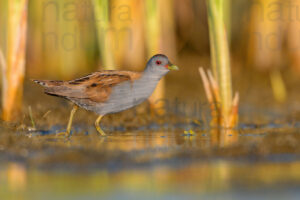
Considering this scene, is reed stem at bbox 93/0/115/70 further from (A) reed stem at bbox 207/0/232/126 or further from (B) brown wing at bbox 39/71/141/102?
(A) reed stem at bbox 207/0/232/126

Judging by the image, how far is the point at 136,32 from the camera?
14.1 metres

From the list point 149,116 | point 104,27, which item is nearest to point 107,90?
point 104,27

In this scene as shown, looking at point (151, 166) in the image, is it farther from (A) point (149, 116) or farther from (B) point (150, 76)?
(A) point (149, 116)

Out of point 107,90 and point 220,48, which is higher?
point 220,48

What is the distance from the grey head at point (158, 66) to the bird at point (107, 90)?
0.02 metres

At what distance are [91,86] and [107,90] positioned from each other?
227mm

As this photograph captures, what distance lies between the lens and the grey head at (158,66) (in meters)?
8.65

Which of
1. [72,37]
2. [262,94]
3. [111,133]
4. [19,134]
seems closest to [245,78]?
[262,94]

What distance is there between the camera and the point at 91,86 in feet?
28.0

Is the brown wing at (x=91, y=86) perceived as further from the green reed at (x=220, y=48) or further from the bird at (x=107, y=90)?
the green reed at (x=220, y=48)

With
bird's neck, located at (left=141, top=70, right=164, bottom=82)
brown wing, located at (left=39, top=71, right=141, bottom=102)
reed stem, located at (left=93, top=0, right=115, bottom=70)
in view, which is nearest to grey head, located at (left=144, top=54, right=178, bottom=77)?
bird's neck, located at (left=141, top=70, right=164, bottom=82)

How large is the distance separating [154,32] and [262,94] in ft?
11.5

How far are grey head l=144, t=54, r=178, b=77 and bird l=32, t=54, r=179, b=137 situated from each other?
0.02 m

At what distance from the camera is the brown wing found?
8438 millimetres
